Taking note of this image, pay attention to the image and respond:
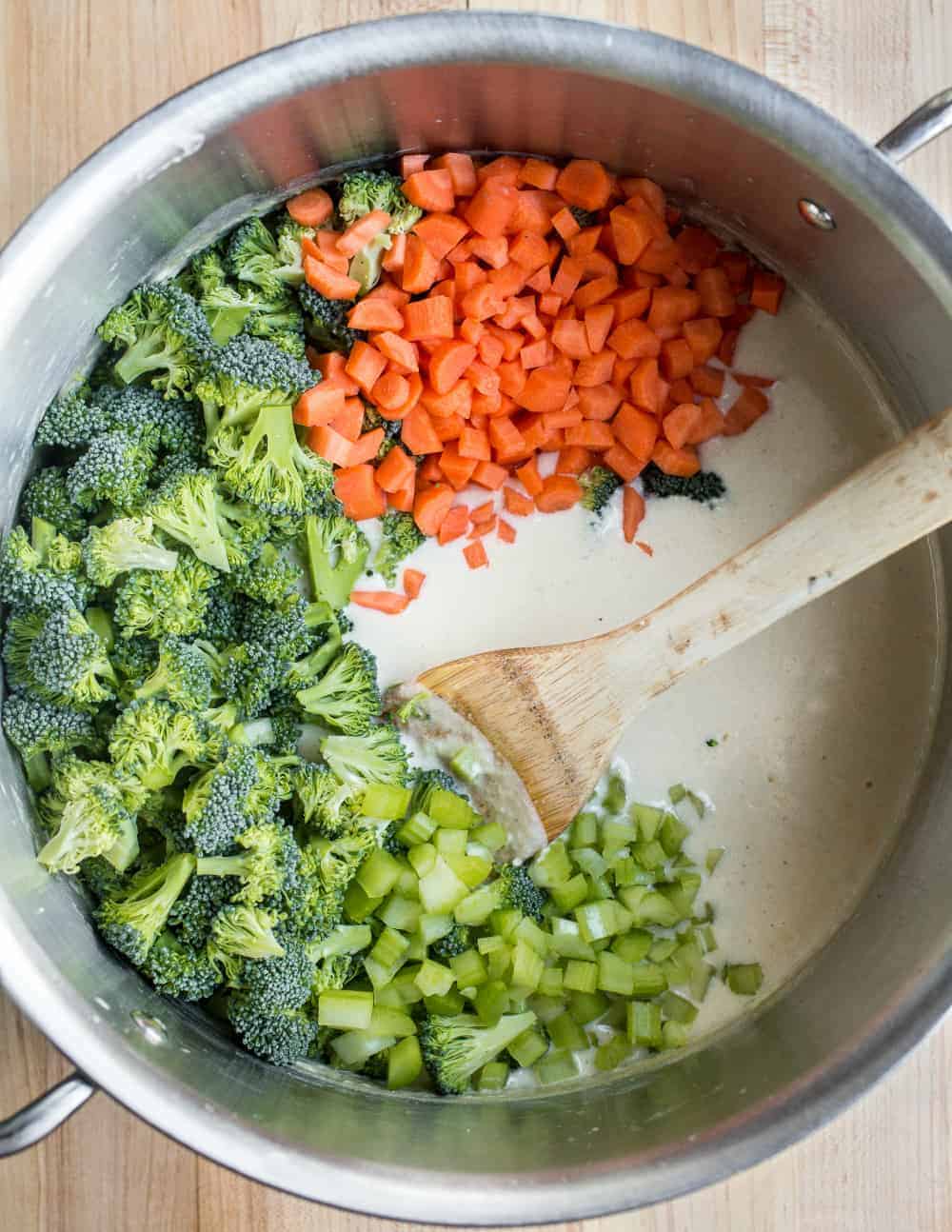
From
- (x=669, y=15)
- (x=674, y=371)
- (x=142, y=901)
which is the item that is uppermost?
(x=669, y=15)

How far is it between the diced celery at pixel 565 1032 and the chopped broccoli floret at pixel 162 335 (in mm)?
1240

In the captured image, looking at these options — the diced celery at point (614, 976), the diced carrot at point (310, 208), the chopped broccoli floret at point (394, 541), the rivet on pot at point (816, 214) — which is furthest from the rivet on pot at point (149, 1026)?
the rivet on pot at point (816, 214)

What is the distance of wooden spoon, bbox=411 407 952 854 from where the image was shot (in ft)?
5.25

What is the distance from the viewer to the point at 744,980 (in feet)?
6.34

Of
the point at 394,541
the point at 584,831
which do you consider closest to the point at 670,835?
the point at 584,831

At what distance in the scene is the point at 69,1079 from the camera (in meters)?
1.53

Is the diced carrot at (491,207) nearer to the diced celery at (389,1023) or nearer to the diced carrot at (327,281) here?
the diced carrot at (327,281)

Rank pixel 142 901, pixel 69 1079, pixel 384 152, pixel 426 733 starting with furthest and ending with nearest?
pixel 426 733 → pixel 384 152 → pixel 142 901 → pixel 69 1079

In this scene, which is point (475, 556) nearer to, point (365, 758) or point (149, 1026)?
point (365, 758)

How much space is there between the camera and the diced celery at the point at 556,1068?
74.5 inches

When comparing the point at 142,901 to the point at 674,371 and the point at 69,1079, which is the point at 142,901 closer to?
the point at 69,1079

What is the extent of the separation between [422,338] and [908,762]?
117 cm

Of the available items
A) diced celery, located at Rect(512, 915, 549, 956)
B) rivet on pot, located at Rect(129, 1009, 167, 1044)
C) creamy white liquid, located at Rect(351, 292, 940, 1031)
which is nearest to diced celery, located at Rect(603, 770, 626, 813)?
creamy white liquid, located at Rect(351, 292, 940, 1031)

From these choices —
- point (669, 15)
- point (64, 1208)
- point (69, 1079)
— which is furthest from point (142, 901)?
point (669, 15)
